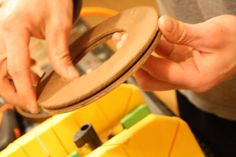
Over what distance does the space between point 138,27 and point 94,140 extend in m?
0.24

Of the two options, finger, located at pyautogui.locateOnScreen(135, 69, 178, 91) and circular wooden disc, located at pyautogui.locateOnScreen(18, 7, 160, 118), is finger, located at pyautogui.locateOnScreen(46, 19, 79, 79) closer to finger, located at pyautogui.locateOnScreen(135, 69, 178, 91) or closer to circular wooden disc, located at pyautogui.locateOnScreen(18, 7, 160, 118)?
circular wooden disc, located at pyautogui.locateOnScreen(18, 7, 160, 118)

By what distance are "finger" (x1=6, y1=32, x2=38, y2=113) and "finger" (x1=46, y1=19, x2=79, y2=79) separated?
0.04m

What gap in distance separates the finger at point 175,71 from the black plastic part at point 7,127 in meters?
0.42

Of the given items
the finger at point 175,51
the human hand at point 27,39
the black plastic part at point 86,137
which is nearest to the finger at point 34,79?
the human hand at point 27,39

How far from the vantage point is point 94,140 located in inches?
25.1

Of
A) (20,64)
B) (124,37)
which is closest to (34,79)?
(20,64)

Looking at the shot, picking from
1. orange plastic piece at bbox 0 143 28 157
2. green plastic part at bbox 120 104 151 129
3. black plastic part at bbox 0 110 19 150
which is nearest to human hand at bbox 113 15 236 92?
green plastic part at bbox 120 104 151 129

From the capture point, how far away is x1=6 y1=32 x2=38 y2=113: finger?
57cm

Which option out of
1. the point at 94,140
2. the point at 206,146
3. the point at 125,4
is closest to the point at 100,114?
the point at 94,140

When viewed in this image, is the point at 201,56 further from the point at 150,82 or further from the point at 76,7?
the point at 76,7

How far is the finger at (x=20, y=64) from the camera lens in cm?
57

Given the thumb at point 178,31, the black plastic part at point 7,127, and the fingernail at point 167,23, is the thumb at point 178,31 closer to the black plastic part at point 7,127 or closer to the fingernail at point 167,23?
the fingernail at point 167,23

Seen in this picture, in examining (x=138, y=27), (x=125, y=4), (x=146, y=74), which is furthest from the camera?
(x=125, y=4)

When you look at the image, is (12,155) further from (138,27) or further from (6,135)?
(138,27)
